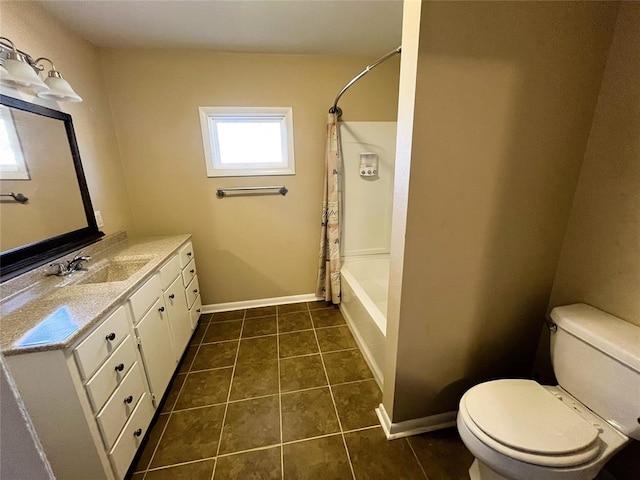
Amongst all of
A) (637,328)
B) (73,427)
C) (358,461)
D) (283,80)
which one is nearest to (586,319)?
(637,328)

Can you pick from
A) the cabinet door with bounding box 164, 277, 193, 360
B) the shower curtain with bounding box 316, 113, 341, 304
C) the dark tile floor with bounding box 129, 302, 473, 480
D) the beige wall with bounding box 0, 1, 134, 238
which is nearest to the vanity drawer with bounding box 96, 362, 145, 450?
the dark tile floor with bounding box 129, 302, 473, 480

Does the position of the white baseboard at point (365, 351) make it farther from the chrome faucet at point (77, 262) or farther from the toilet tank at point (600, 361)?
the chrome faucet at point (77, 262)

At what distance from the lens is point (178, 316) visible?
193cm

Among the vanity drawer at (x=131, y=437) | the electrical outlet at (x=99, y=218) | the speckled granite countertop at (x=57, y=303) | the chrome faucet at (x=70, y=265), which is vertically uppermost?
the electrical outlet at (x=99, y=218)

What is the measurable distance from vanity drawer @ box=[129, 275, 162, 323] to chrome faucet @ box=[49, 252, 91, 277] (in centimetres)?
45

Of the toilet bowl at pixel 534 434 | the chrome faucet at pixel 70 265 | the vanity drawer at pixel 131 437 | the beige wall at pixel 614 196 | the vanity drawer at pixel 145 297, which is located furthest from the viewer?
the chrome faucet at pixel 70 265

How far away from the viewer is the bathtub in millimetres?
1715

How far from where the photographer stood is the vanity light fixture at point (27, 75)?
124 cm

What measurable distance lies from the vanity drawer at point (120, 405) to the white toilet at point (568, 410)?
56.7 inches

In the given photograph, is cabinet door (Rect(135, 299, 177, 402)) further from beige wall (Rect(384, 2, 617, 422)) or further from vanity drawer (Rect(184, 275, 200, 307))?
beige wall (Rect(384, 2, 617, 422))

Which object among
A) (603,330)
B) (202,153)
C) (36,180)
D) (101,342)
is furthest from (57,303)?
(603,330)

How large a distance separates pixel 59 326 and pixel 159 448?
A: 0.88 meters

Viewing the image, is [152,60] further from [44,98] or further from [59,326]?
[59,326]

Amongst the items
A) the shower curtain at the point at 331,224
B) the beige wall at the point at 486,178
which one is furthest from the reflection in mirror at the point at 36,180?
the beige wall at the point at 486,178
